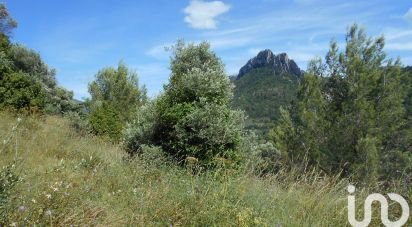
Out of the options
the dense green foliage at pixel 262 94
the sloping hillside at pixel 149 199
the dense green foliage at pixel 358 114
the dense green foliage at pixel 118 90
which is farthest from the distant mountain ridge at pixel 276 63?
the sloping hillside at pixel 149 199

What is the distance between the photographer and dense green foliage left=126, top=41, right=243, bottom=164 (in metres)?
6.99

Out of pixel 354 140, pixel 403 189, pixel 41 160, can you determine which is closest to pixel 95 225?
pixel 41 160

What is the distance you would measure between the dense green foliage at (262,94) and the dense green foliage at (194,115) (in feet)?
155

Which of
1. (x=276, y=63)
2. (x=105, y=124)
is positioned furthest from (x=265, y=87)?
(x=105, y=124)

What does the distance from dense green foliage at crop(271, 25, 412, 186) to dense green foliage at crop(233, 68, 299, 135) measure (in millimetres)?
34623

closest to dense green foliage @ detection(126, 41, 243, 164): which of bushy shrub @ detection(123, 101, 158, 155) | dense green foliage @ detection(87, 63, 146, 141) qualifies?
bushy shrub @ detection(123, 101, 158, 155)

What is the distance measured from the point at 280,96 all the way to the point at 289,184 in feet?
209

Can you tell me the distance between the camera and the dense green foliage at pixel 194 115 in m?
6.99

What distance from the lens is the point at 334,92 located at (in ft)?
67.6

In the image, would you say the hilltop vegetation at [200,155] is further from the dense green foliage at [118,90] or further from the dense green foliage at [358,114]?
the dense green foliage at [118,90]

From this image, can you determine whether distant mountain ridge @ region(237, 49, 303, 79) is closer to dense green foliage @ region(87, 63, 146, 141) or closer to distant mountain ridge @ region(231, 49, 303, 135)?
distant mountain ridge @ region(231, 49, 303, 135)

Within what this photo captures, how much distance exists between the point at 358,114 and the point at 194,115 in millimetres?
14601

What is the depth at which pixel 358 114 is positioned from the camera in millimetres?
19281

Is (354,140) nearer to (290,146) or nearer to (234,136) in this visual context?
(290,146)
